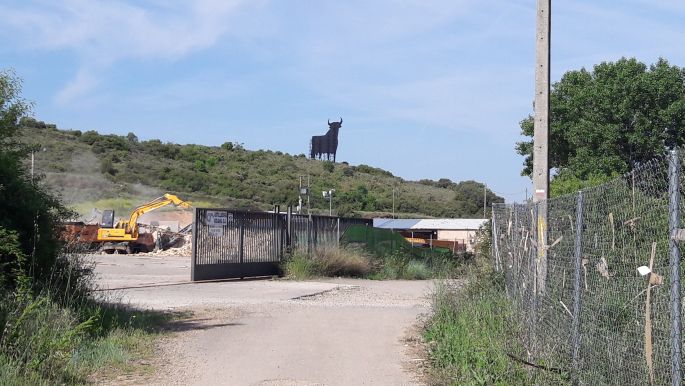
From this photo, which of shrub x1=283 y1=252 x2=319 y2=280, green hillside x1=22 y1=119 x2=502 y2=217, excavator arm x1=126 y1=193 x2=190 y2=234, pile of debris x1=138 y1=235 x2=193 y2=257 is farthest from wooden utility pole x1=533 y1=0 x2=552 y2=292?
green hillside x1=22 y1=119 x2=502 y2=217

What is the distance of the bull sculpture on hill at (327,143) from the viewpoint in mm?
96375

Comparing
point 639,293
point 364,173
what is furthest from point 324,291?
point 364,173

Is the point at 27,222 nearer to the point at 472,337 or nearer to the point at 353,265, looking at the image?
the point at 472,337

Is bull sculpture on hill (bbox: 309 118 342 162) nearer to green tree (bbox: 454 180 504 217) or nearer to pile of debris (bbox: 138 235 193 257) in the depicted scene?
green tree (bbox: 454 180 504 217)

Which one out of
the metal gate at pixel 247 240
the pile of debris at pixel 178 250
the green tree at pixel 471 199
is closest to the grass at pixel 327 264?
the metal gate at pixel 247 240

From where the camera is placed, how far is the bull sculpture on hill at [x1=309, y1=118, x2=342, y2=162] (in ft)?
316

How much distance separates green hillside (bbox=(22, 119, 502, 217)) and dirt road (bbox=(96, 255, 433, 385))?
46979mm

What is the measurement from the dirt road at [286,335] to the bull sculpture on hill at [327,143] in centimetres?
7466

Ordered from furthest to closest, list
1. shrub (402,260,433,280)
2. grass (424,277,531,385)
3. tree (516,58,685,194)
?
tree (516,58,685,194), shrub (402,260,433,280), grass (424,277,531,385)

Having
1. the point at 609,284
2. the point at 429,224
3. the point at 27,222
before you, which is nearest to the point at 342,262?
the point at 27,222

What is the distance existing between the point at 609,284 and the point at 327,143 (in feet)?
300

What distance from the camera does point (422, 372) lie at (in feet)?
31.9

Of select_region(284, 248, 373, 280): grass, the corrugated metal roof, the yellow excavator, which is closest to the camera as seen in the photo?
select_region(284, 248, 373, 280): grass

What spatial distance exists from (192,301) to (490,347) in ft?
31.7
